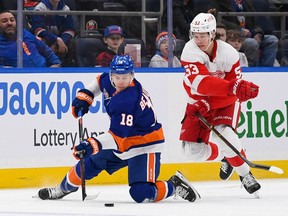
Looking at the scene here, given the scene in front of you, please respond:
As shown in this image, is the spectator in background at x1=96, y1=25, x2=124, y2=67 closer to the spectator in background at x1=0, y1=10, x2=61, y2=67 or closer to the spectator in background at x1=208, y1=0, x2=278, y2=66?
the spectator in background at x1=0, y1=10, x2=61, y2=67

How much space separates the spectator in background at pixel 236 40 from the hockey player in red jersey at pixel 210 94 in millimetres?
1422

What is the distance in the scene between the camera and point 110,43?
27.5ft

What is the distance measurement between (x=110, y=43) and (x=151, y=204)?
2.11 meters

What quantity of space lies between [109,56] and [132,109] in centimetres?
202

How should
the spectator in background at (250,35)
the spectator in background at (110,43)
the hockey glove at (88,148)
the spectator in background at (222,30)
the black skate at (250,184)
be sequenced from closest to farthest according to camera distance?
the hockey glove at (88,148), the black skate at (250,184), the spectator in background at (110,43), the spectator in background at (222,30), the spectator in background at (250,35)

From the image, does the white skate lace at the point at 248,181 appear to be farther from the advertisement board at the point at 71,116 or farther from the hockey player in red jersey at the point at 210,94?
the advertisement board at the point at 71,116

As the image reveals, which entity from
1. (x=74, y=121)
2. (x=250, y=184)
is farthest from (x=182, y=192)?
(x=74, y=121)

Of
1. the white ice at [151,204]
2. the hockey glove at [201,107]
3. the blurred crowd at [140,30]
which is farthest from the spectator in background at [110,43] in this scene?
the hockey glove at [201,107]

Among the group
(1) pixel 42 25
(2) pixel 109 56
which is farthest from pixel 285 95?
(1) pixel 42 25

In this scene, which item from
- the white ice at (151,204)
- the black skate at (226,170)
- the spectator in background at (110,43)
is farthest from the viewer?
the spectator in background at (110,43)

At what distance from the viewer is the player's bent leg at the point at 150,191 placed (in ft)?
21.7

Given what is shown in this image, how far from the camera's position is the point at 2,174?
7.89 meters

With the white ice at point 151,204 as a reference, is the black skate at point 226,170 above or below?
above

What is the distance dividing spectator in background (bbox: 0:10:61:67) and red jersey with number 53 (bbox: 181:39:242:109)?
1.41 meters
